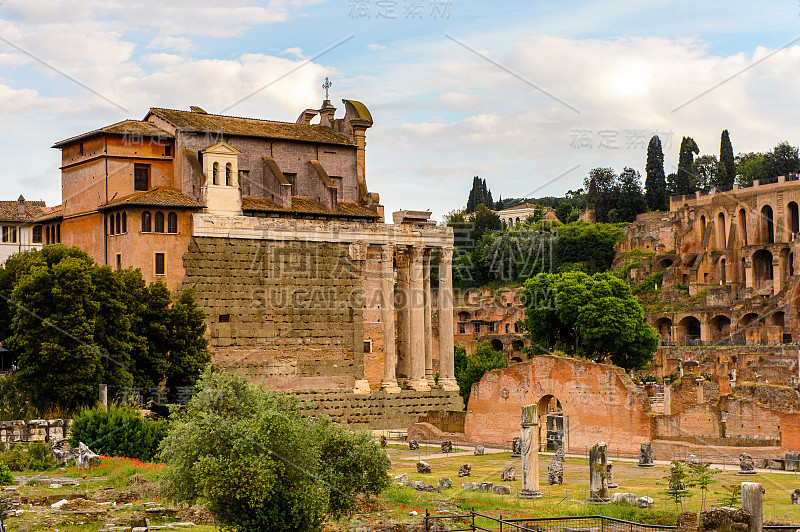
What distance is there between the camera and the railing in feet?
75.5

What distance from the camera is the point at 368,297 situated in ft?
179

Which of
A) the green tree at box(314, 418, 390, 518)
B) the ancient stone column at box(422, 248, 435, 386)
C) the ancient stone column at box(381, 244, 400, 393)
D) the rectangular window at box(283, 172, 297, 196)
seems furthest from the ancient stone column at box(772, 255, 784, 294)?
the green tree at box(314, 418, 390, 518)

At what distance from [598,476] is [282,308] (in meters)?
24.3

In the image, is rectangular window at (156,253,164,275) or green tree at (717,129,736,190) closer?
rectangular window at (156,253,164,275)

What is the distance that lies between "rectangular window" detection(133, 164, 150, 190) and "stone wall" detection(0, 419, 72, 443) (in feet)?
48.9

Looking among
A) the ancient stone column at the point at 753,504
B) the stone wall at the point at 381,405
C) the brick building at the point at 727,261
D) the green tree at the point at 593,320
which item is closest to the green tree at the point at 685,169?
the brick building at the point at 727,261

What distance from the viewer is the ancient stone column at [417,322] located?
54625mm

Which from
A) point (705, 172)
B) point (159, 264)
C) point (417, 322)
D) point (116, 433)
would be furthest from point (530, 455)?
point (705, 172)

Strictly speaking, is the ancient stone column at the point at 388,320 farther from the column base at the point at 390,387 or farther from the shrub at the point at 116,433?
the shrub at the point at 116,433

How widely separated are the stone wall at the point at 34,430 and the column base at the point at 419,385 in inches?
794

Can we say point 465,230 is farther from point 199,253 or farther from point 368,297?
point 199,253

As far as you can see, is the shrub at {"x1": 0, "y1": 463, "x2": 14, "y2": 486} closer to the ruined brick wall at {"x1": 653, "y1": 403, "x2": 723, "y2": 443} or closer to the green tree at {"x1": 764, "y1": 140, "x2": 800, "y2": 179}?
the ruined brick wall at {"x1": 653, "y1": 403, "x2": 723, "y2": 443}

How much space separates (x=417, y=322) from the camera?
2154 inches

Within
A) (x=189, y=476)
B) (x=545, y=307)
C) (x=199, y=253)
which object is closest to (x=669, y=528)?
(x=189, y=476)
